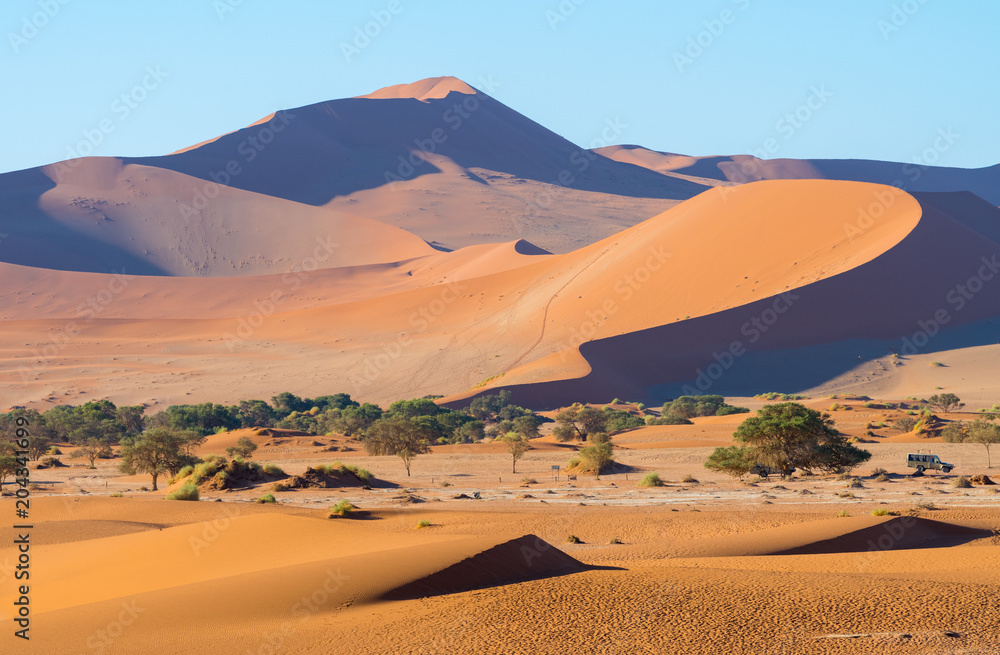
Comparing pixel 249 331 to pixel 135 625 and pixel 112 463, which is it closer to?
pixel 112 463

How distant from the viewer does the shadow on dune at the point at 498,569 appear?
9469 mm

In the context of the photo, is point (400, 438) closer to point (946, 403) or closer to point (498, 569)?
point (498, 569)

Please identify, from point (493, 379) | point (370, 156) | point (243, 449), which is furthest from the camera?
point (370, 156)

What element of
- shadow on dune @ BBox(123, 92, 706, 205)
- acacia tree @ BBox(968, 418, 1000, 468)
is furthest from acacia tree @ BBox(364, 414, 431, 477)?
shadow on dune @ BBox(123, 92, 706, 205)

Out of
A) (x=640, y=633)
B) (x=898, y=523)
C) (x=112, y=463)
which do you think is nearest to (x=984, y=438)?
(x=898, y=523)

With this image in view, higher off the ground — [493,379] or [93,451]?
[493,379]

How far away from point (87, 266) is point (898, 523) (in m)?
126

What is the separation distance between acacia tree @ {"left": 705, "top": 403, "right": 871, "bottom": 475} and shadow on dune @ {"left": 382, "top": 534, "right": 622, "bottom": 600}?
16802mm

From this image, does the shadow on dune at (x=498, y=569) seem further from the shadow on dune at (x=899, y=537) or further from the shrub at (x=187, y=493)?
the shrub at (x=187, y=493)

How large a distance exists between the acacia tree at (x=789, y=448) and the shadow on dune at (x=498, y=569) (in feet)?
55.1

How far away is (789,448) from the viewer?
26.5 m

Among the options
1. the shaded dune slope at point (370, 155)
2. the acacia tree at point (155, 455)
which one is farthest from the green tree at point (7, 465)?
the shaded dune slope at point (370, 155)

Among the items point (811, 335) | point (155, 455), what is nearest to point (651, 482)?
point (155, 455)

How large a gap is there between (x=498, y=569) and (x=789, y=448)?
18771mm
